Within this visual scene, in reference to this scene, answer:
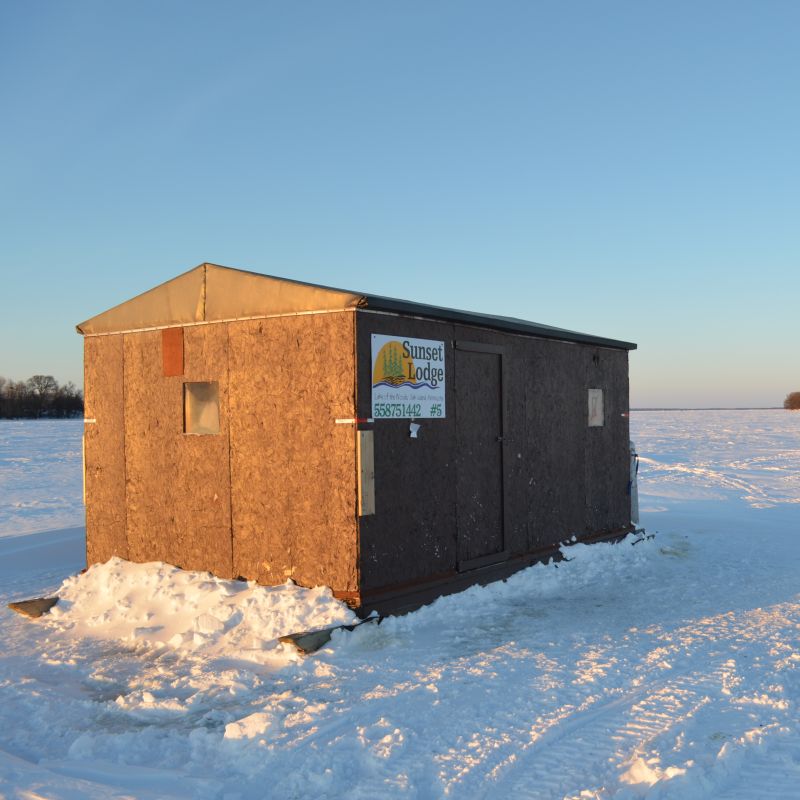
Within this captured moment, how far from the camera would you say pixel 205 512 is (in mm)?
8016

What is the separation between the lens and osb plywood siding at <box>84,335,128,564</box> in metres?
8.78

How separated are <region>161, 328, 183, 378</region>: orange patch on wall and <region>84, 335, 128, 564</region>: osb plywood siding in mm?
716

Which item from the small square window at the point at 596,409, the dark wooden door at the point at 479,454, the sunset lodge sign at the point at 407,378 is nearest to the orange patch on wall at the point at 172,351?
the sunset lodge sign at the point at 407,378

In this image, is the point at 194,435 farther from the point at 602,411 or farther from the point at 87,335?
the point at 602,411

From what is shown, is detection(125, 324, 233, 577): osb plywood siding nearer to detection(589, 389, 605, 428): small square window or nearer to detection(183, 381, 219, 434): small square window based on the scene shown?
detection(183, 381, 219, 434): small square window

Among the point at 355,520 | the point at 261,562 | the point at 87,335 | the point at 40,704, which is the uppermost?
the point at 87,335

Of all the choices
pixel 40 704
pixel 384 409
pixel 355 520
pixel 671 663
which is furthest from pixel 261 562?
pixel 671 663

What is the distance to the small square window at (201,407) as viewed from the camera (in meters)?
8.10

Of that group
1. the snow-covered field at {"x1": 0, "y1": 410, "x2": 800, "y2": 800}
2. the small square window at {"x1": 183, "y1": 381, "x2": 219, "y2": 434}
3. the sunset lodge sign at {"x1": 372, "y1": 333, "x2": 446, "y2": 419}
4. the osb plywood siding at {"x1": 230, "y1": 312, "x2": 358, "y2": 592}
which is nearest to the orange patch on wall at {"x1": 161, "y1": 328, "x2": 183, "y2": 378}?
the small square window at {"x1": 183, "y1": 381, "x2": 219, "y2": 434}

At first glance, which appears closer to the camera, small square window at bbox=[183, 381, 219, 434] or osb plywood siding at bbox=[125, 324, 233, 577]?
osb plywood siding at bbox=[125, 324, 233, 577]

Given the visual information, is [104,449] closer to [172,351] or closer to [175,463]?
[175,463]

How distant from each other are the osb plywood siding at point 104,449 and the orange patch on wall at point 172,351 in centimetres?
72

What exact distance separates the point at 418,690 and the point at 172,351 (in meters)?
4.54

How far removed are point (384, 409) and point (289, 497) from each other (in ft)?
3.94
